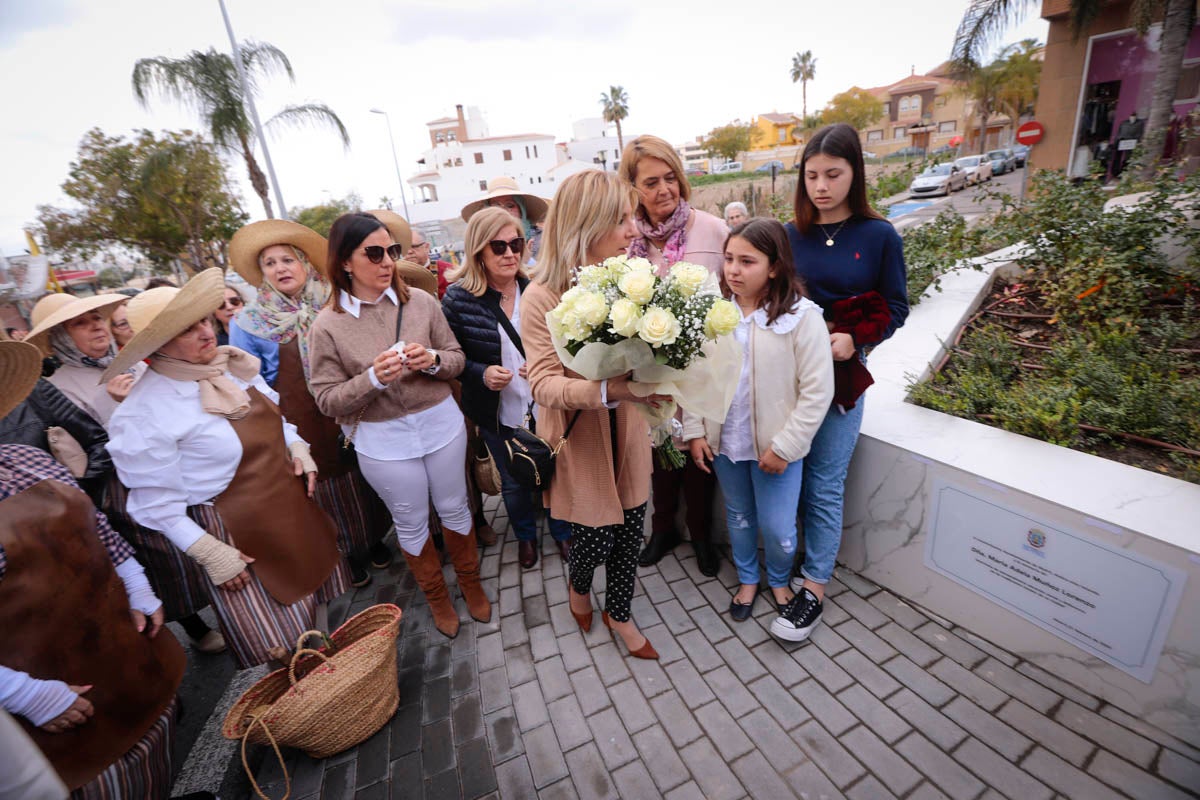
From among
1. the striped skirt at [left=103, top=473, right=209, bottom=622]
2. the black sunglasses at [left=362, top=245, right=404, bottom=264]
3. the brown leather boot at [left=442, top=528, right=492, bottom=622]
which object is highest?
the black sunglasses at [left=362, top=245, right=404, bottom=264]

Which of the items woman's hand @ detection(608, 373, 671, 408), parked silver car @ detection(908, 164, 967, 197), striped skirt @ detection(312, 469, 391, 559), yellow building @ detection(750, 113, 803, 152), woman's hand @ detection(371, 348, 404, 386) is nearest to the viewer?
woman's hand @ detection(608, 373, 671, 408)

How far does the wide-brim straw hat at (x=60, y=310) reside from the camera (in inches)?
106

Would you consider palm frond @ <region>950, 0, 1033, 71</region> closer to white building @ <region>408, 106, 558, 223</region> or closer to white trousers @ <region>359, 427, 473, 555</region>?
white trousers @ <region>359, 427, 473, 555</region>

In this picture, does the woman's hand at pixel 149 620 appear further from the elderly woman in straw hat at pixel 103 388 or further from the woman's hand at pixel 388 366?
the woman's hand at pixel 388 366

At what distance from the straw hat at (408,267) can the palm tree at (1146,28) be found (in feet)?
32.3

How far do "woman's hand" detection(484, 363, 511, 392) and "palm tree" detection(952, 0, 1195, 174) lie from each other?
9.82m

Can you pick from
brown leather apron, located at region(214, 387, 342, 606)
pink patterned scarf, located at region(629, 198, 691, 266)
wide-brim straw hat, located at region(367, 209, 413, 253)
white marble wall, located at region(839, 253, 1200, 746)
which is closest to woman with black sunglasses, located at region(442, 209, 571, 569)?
pink patterned scarf, located at region(629, 198, 691, 266)

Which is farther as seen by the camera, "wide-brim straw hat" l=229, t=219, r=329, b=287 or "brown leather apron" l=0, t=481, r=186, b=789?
"wide-brim straw hat" l=229, t=219, r=329, b=287

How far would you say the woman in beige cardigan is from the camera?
2062mm

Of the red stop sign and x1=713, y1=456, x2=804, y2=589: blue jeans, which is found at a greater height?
Result: the red stop sign

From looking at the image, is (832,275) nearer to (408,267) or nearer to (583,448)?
(583,448)

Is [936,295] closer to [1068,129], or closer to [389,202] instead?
[1068,129]

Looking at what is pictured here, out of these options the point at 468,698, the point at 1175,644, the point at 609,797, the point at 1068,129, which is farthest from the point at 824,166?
the point at 1068,129

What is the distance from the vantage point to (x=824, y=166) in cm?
248
